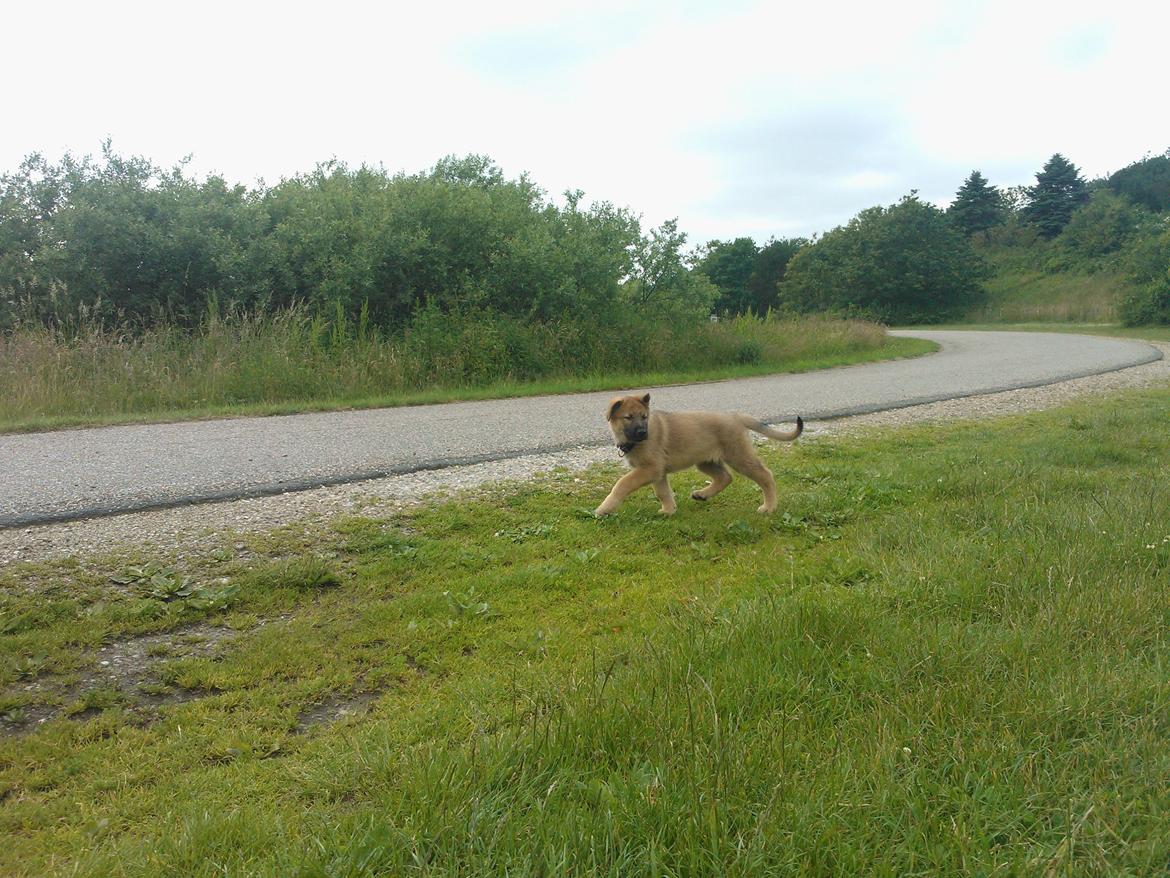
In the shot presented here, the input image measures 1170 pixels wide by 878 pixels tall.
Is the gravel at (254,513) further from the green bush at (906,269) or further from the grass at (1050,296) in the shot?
the green bush at (906,269)

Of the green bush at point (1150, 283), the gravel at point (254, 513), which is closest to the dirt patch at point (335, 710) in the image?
the gravel at point (254, 513)

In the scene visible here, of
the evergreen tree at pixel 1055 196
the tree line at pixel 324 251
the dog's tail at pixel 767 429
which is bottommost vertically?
the dog's tail at pixel 767 429

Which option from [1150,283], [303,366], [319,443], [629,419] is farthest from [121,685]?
[1150,283]

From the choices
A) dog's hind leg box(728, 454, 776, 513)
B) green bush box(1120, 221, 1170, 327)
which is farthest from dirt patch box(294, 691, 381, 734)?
green bush box(1120, 221, 1170, 327)

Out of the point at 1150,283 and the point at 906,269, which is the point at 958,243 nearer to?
the point at 906,269

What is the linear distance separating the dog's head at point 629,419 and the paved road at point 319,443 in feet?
5.72

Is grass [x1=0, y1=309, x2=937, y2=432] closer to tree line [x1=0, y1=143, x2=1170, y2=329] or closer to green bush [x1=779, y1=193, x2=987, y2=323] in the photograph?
tree line [x1=0, y1=143, x2=1170, y2=329]

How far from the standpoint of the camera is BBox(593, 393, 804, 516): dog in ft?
19.2

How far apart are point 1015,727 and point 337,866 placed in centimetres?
206

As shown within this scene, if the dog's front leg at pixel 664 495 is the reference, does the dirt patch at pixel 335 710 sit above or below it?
below

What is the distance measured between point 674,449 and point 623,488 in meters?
0.65

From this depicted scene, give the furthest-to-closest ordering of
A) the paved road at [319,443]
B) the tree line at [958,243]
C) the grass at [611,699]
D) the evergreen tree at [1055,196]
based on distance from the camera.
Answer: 1. the evergreen tree at [1055,196]
2. the tree line at [958,243]
3. the paved road at [319,443]
4. the grass at [611,699]

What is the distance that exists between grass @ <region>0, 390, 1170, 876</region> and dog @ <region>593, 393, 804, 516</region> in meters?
0.67

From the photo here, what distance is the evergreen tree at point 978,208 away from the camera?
226ft
